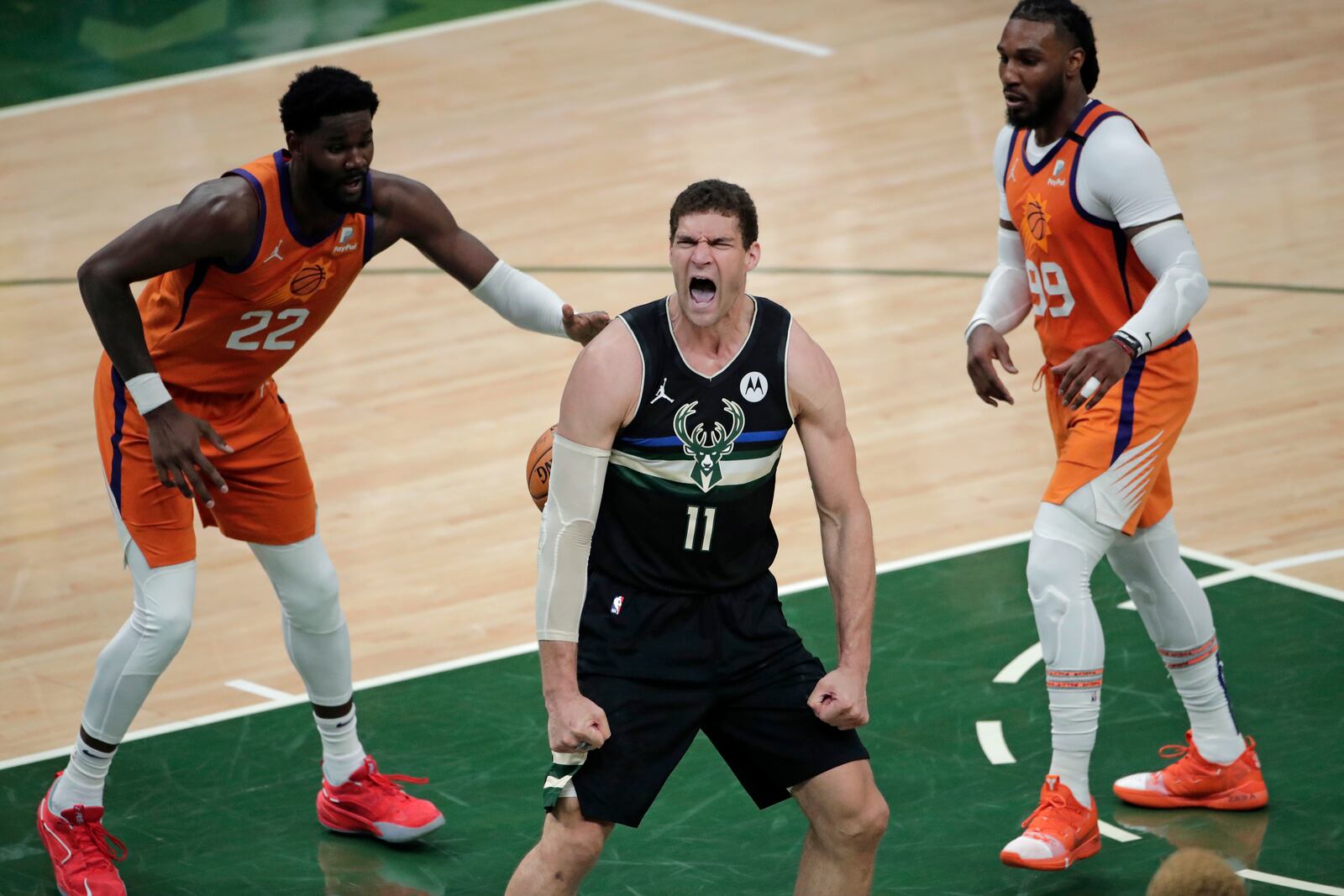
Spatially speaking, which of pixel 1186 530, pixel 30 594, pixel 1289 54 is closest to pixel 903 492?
pixel 1186 530

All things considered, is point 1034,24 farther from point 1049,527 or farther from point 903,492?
point 903,492

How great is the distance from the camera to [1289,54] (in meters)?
14.8

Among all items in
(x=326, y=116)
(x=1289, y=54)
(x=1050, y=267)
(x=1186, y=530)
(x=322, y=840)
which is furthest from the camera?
(x=1289, y=54)

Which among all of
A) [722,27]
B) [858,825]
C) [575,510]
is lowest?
[858,825]

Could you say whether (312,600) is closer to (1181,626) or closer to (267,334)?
(267,334)

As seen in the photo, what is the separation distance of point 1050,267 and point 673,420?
160 cm

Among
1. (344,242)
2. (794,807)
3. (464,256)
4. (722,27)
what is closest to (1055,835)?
(794,807)

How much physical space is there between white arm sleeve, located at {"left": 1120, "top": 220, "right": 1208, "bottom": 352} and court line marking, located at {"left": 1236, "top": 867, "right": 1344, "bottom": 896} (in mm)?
1450

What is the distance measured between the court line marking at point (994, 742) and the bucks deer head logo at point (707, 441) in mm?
2147

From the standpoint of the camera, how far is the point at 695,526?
4.83 meters

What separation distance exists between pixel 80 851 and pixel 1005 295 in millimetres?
3127

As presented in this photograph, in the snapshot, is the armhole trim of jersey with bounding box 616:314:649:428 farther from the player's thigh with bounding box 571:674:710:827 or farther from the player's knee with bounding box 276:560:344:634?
the player's knee with bounding box 276:560:344:634

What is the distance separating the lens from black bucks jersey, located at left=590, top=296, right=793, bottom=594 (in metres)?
4.75

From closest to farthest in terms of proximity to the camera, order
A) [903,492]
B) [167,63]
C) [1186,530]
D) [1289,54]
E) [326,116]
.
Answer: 1. [326,116]
2. [1186,530]
3. [903,492]
4. [1289,54]
5. [167,63]
